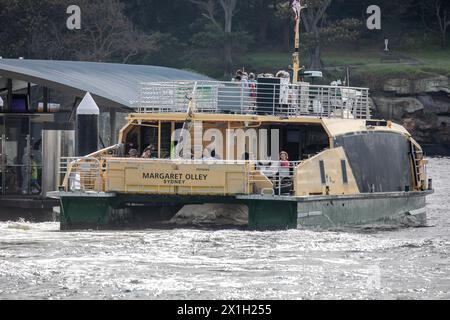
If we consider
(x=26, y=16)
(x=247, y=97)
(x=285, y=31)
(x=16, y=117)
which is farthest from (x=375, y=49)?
(x=247, y=97)

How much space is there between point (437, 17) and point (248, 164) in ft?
195

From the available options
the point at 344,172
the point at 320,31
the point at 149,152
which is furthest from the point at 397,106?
the point at 149,152

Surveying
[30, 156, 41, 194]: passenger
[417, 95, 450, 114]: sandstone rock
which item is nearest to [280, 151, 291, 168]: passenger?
[30, 156, 41, 194]: passenger

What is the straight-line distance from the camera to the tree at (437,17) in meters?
89.2

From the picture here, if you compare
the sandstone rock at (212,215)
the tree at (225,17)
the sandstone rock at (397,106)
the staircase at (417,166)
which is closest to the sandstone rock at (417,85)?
the sandstone rock at (397,106)

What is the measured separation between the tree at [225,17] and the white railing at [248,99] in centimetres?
5079

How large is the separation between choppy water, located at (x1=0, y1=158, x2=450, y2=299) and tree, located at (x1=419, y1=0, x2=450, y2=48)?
56.7 m

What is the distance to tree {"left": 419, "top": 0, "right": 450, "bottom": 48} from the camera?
8921 cm

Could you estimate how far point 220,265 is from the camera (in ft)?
89.1

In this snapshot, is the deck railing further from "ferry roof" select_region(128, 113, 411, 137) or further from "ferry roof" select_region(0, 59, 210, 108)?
"ferry roof" select_region(0, 59, 210, 108)

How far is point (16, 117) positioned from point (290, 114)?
9.72 metres

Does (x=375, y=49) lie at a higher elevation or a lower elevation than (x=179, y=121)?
higher

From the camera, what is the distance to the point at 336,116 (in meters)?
35.7
